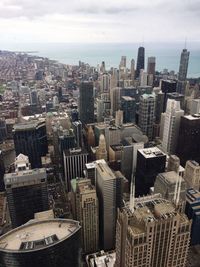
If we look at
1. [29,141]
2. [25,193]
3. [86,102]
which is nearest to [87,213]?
[25,193]

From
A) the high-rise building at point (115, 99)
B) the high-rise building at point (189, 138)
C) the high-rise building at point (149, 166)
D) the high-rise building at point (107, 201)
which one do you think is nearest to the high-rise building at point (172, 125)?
the high-rise building at point (189, 138)

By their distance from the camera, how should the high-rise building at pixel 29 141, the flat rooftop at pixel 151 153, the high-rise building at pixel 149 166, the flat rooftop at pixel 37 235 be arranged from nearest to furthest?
the flat rooftop at pixel 37 235 → the high-rise building at pixel 149 166 → the flat rooftop at pixel 151 153 → the high-rise building at pixel 29 141

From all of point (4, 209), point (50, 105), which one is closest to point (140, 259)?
point (4, 209)

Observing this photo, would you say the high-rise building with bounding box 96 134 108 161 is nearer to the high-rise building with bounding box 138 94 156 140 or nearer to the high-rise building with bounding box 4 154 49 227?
the high-rise building with bounding box 138 94 156 140

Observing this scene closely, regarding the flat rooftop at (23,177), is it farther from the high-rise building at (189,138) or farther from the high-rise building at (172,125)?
the high-rise building at (172,125)

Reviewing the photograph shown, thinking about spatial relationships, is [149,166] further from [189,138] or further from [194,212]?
[189,138]

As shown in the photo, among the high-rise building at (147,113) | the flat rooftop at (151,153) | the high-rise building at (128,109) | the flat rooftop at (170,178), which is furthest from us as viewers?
the high-rise building at (128,109)

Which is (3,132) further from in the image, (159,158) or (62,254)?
(62,254)
